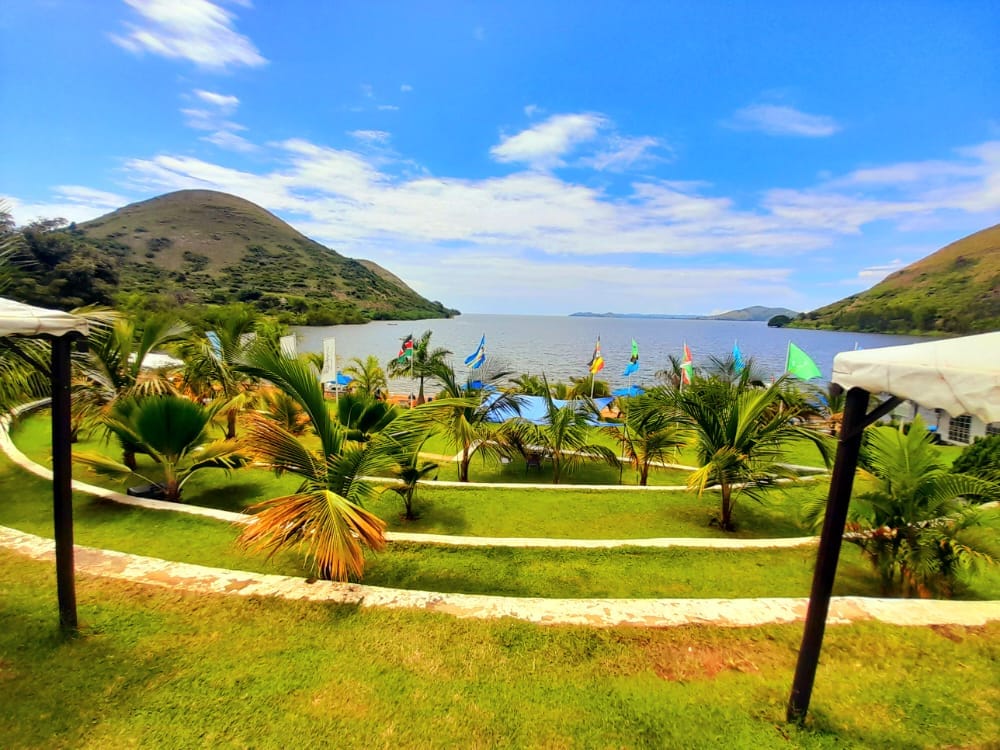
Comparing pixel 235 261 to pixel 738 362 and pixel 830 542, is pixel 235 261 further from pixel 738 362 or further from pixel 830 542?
pixel 830 542

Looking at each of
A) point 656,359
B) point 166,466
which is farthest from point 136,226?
point 166,466

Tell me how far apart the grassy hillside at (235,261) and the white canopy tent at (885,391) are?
81.2m

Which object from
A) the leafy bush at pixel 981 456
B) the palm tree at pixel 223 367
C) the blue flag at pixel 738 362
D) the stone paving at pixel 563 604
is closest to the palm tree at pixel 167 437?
the palm tree at pixel 223 367

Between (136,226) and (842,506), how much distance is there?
545ft

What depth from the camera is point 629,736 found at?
2375 mm

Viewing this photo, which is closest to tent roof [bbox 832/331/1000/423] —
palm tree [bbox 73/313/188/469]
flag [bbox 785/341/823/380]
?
palm tree [bbox 73/313/188/469]

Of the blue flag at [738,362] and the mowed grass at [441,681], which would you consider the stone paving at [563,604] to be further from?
the blue flag at [738,362]

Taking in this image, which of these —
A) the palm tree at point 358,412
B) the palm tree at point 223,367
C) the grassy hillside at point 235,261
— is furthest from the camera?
the grassy hillside at point 235,261

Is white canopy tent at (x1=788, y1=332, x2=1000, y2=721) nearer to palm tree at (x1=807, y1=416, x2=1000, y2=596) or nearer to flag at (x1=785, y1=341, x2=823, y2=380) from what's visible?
palm tree at (x1=807, y1=416, x2=1000, y2=596)

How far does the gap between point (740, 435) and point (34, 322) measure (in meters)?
6.51

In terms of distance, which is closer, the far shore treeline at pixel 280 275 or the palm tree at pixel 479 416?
the palm tree at pixel 479 416

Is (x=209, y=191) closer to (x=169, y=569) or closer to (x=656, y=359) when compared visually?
(x=656, y=359)

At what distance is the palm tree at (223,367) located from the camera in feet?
26.4

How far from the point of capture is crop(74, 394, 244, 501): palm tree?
5.79 metres
